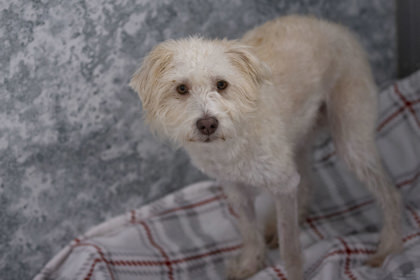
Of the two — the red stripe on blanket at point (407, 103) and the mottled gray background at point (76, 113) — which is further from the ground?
the mottled gray background at point (76, 113)

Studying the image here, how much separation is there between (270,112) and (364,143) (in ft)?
2.25

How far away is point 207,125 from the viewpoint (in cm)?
188

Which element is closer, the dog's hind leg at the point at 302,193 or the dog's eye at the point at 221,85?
the dog's eye at the point at 221,85

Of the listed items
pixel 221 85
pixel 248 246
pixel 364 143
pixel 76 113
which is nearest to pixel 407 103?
pixel 364 143

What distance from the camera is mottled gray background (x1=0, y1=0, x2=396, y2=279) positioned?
244cm

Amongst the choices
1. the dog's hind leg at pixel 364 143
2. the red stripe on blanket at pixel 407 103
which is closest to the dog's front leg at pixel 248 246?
the dog's hind leg at pixel 364 143

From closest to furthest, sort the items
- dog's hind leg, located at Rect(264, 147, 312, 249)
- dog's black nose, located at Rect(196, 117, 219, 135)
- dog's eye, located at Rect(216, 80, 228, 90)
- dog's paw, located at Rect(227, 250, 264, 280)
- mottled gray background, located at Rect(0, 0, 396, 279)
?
dog's black nose, located at Rect(196, 117, 219, 135) < dog's eye, located at Rect(216, 80, 228, 90) < mottled gray background, located at Rect(0, 0, 396, 279) < dog's paw, located at Rect(227, 250, 264, 280) < dog's hind leg, located at Rect(264, 147, 312, 249)

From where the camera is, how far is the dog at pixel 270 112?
197cm

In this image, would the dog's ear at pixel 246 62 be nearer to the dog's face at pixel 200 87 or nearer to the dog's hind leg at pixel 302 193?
the dog's face at pixel 200 87

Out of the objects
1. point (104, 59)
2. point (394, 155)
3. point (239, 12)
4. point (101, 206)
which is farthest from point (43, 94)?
point (394, 155)

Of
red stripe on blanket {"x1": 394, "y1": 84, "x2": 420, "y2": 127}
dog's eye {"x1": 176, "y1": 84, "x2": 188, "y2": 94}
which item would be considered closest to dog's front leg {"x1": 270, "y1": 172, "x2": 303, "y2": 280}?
dog's eye {"x1": 176, "y1": 84, "x2": 188, "y2": 94}

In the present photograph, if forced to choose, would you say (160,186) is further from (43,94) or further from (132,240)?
(43,94)

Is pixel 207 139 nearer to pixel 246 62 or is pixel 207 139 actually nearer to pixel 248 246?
pixel 246 62

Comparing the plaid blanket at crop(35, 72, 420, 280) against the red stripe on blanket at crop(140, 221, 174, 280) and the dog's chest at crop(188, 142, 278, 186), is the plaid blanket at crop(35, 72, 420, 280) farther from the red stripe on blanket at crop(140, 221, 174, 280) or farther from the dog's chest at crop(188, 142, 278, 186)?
the dog's chest at crop(188, 142, 278, 186)
